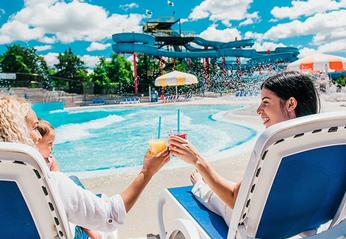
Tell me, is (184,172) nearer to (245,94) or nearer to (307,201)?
(307,201)

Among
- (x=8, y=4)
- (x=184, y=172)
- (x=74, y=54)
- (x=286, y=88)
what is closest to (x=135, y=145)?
(x=184, y=172)

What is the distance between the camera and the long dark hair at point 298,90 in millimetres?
1532

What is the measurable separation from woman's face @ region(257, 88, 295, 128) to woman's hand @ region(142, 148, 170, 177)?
0.49 metres

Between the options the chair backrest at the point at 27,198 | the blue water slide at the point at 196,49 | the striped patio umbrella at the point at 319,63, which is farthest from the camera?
the blue water slide at the point at 196,49

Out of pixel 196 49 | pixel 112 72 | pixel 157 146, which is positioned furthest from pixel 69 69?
pixel 157 146

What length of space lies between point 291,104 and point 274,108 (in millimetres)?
75

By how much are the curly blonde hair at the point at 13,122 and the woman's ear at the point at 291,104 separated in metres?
1.06

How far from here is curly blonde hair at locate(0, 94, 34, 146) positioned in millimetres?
1070

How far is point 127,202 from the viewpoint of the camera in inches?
53.6

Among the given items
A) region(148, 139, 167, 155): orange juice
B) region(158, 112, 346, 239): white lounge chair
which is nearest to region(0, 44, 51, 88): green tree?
region(148, 139, 167, 155): orange juice

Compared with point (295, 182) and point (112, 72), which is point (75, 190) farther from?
point (112, 72)

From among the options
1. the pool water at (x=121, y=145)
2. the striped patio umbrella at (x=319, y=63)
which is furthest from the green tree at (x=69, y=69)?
the striped patio umbrella at (x=319, y=63)

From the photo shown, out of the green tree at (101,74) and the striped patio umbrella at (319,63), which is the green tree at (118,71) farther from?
the striped patio umbrella at (319,63)

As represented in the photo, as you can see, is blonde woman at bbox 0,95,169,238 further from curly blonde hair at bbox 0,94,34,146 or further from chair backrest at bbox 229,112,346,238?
chair backrest at bbox 229,112,346,238
